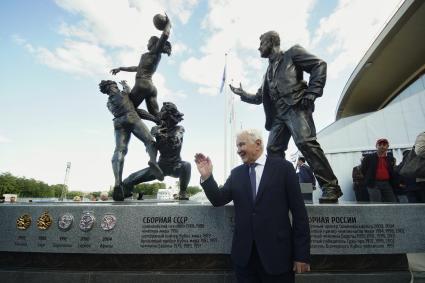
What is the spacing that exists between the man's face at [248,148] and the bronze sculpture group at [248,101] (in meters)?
1.60

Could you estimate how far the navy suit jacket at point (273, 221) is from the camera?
1.93 meters

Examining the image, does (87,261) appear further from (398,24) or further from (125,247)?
(398,24)

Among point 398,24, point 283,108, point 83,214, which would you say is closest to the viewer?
point 83,214

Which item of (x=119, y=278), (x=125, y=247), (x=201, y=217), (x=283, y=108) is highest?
(x=283, y=108)

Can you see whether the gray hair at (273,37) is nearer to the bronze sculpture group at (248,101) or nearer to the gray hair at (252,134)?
the bronze sculpture group at (248,101)

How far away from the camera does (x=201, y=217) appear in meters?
2.88

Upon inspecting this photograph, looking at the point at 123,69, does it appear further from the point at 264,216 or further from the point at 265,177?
the point at 264,216

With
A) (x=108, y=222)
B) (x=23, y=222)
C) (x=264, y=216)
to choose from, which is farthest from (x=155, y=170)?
(x=264, y=216)

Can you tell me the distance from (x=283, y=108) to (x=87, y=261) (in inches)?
133

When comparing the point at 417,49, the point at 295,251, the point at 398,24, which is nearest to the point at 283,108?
the point at 295,251

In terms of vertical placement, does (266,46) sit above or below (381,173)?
above

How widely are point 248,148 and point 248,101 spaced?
298 centimetres

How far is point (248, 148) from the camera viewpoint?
235cm

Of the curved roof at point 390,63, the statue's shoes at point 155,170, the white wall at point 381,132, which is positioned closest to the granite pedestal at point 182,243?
the statue's shoes at point 155,170
